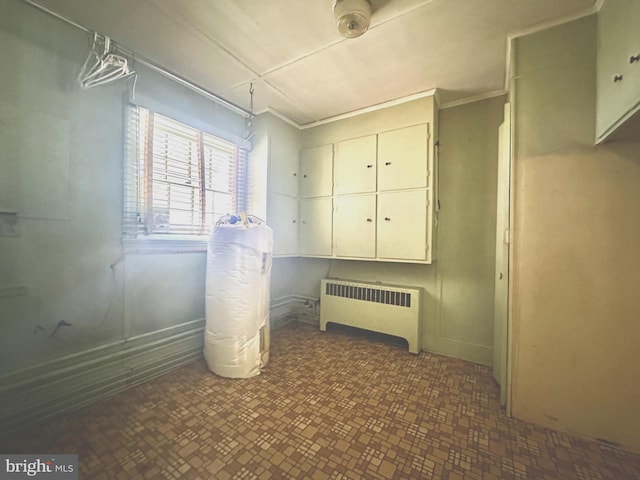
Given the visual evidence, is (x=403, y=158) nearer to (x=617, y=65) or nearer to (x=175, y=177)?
(x=617, y=65)

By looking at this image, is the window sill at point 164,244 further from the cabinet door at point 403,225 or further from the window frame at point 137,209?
the cabinet door at point 403,225

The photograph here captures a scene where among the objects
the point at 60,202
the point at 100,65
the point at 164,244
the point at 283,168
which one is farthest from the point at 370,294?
the point at 100,65

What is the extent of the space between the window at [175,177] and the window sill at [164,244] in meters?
0.04

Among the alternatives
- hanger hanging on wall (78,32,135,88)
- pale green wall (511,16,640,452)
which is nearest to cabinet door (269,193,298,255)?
hanger hanging on wall (78,32,135,88)

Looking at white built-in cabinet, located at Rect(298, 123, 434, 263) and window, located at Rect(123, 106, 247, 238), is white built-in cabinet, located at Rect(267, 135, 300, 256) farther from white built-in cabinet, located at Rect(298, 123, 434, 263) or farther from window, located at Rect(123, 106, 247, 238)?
window, located at Rect(123, 106, 247, 238)

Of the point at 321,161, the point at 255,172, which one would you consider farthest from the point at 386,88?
the point at 255,172

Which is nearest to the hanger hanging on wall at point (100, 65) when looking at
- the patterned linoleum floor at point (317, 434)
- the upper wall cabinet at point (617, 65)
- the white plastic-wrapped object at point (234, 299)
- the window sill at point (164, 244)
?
the window sill at point (164, 244)

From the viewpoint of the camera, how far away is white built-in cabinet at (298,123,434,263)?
7.67 ft

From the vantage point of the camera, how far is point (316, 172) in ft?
9.80

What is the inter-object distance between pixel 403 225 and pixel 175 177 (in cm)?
218

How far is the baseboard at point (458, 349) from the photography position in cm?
225

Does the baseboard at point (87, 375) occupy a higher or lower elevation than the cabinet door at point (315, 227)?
lower

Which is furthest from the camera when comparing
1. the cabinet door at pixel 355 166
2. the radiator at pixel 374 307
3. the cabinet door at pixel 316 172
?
the cabinet door at pixel 316 172

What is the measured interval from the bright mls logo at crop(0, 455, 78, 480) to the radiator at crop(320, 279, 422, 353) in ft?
7.14
